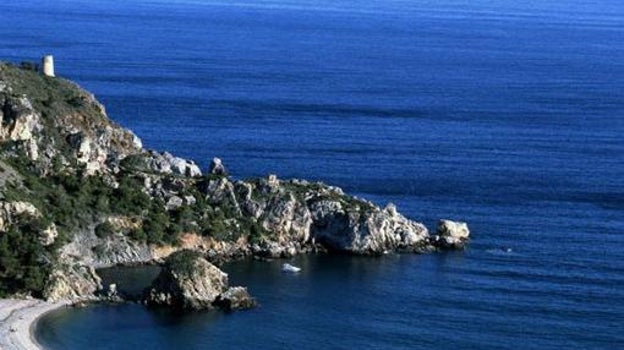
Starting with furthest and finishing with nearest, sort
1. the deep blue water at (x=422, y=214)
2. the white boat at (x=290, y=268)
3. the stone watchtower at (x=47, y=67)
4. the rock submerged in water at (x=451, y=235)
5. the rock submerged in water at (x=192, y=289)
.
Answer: the stone watchtower at (x=47, y=67), the rock submerged in water at (x=451, y=235), the white boat at (x=290, y=268), the rock submerged in water at (x=192, y=289), the deep blue water at (x=422, y=214)

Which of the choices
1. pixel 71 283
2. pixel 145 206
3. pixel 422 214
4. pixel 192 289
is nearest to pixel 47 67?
pixel 145 206

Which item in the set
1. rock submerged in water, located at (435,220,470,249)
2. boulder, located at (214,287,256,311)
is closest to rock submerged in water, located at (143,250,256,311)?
boulder, located at (214,287,256,311)

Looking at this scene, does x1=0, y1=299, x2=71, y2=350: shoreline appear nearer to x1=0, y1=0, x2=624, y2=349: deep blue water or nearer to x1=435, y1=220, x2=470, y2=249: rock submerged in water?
x1=0, y1=0, x2=624, y2=349: deep blue water

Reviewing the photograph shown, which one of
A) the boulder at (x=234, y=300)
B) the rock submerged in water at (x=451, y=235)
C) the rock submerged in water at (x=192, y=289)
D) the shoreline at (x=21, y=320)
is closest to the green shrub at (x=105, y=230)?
the rock submerged in water at (x=192, y=289)

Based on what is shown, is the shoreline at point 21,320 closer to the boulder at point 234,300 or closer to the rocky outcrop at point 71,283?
the rocky outcrop at point 71,283

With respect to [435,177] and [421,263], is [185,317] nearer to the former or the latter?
[421,263]
